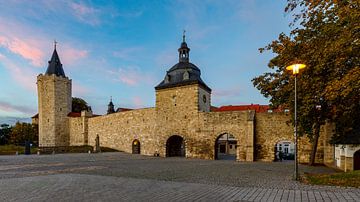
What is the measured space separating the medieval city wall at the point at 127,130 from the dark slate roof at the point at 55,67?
12.4 meters

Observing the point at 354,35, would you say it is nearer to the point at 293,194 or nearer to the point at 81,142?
the point at 293,194

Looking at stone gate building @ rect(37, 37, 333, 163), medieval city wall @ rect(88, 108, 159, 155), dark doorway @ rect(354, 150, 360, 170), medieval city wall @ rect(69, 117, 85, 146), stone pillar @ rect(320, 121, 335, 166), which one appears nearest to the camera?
dark doorway @ rect(354, 150, 360, 170)

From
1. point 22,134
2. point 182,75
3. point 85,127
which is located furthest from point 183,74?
point 22,134

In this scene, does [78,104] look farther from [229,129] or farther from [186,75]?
[229,129]

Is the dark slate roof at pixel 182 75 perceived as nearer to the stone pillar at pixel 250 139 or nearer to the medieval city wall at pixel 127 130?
the medieval city wall at pixel 127 130

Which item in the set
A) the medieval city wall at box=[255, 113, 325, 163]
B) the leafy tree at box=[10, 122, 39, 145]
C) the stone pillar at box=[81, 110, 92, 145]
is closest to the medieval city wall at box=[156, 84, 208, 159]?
the medieval city wall at box=[255, 113, 325, 163]

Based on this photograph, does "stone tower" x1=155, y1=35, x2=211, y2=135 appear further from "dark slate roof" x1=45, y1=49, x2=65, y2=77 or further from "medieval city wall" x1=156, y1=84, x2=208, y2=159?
"dark slate roof" x1=45, y1=49, x2=65, y2=77

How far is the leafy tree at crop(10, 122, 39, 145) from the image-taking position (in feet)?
164

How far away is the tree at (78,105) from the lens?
58.9 meters

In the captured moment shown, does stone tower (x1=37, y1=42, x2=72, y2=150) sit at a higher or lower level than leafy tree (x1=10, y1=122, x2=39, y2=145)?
higher

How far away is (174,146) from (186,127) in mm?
4028

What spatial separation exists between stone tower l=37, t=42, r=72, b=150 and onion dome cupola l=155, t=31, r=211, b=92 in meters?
23.9

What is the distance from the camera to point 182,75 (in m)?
27.2

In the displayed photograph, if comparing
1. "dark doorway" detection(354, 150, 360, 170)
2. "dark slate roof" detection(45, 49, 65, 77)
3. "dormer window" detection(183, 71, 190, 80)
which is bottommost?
"dark doorway" detection(354, 150, 360, 170)
